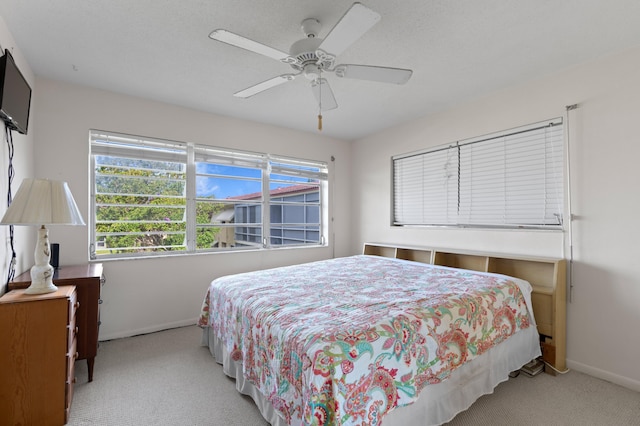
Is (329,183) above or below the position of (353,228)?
above

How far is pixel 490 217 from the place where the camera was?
315cm

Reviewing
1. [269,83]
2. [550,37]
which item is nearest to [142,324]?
[269,83]

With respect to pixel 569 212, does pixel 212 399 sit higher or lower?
lower

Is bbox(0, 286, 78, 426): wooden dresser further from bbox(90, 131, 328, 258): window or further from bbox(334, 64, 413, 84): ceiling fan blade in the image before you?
bbox(334, 64, 413, 84): ceiling fan blade

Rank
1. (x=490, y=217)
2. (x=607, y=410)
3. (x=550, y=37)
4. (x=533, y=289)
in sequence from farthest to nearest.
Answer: (x=490, y=217)
(x=533, y=289)
(x=550, y=37)
(x=607, y=410)

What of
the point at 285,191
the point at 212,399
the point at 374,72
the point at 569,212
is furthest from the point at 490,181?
the point at 212,399

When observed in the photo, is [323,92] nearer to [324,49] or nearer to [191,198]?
[324,49]

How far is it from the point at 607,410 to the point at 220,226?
3.70 metres

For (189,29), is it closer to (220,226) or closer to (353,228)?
(220,226)

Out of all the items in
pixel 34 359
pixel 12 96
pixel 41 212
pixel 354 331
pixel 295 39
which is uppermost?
pixel 295 39

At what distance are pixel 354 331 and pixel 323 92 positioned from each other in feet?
5.64

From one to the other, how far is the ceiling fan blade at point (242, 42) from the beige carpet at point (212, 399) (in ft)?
7.11

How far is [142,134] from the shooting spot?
3.19 m

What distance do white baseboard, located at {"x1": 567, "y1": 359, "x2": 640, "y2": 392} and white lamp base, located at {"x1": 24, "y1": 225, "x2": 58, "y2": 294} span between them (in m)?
3.88
